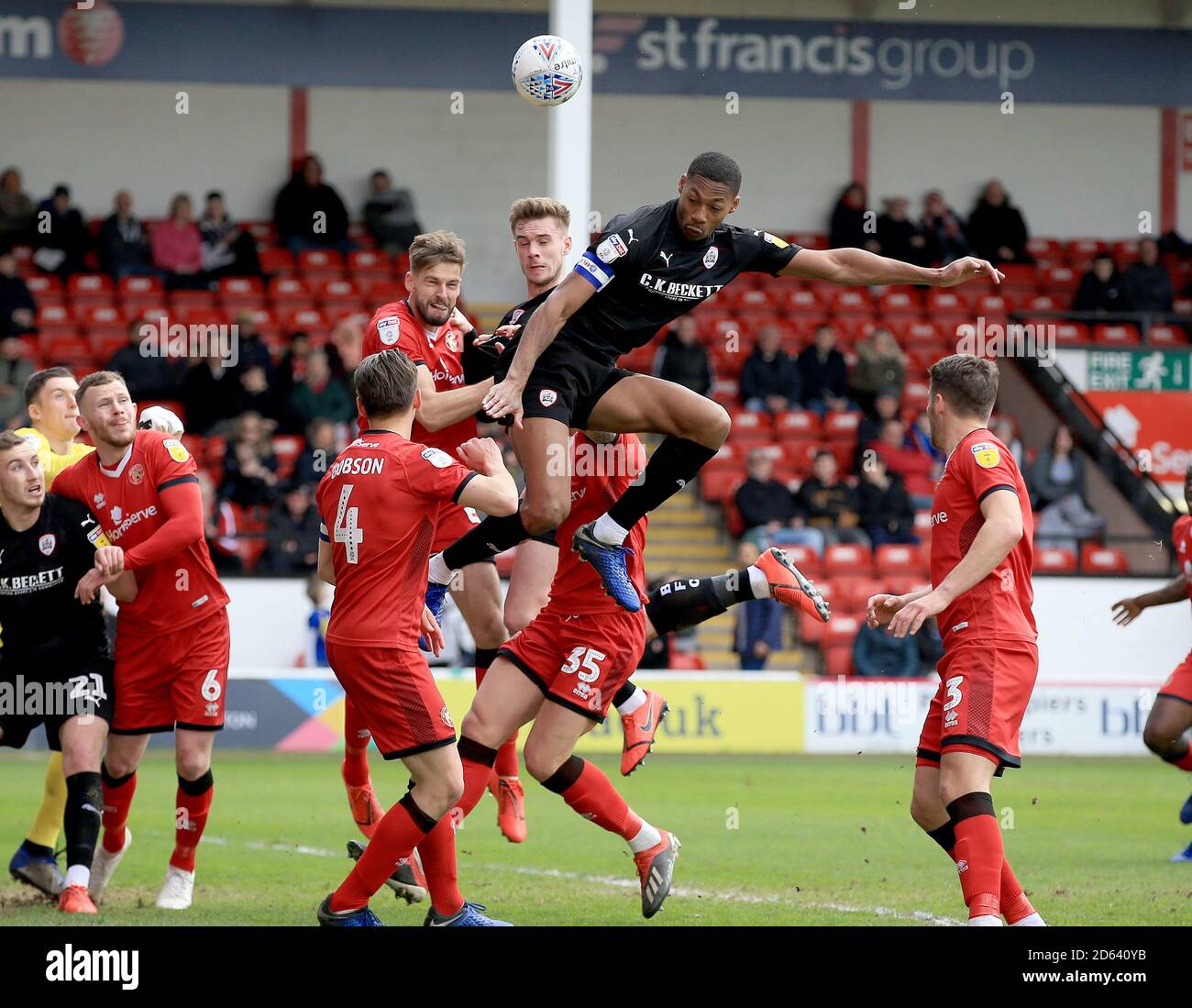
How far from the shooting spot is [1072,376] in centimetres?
2100

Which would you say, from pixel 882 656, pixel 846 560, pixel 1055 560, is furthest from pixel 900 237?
pixel 882 656

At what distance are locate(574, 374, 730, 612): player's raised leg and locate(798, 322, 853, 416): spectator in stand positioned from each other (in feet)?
41.7

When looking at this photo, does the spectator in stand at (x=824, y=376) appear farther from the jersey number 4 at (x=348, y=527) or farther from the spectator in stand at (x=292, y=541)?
the jersey number 4 at (x=348, y=527)

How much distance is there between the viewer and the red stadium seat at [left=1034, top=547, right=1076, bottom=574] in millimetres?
18422

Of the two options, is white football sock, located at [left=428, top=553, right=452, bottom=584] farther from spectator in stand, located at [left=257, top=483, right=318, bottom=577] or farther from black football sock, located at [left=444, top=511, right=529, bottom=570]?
spectator in stand, located at [left=257, top=483, right=318, bottom=577]

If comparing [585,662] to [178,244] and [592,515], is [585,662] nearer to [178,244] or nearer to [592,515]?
[592,515]

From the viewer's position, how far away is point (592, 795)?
7.27m

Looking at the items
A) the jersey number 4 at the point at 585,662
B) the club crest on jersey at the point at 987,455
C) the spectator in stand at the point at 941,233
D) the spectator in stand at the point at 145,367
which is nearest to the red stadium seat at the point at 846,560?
the spectator in stand at the point at 941,233

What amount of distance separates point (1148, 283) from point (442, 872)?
58.2 feet

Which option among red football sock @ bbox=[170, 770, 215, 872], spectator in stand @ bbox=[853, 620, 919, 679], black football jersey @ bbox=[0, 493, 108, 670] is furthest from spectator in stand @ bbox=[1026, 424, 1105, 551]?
black football jersey @ bbox=[0, 493, 108, 670]

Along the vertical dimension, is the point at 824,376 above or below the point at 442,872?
above

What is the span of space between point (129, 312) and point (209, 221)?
1784mm

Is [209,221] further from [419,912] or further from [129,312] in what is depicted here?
[419,912]

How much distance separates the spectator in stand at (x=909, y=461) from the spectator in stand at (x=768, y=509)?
144cm
